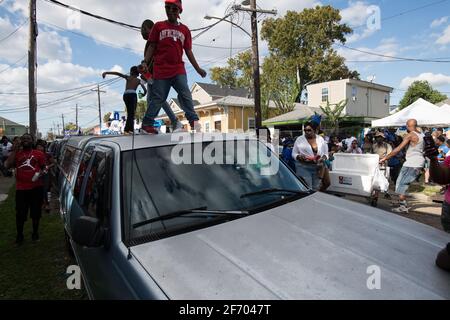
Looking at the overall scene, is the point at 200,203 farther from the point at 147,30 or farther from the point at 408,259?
the point at 147,30

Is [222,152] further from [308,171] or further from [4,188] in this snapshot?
[4,188]

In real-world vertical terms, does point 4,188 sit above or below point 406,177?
below

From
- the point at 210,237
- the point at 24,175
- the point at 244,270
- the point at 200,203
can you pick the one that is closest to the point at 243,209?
the point at 200,203

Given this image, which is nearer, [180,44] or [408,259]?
[408,259]

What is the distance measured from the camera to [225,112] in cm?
2798

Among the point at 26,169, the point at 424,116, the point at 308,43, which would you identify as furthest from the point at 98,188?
the point at 308,43

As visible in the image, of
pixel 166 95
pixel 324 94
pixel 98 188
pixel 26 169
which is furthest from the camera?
pixel 324 94

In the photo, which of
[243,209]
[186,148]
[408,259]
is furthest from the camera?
[186,148]

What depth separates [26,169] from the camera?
5.46m

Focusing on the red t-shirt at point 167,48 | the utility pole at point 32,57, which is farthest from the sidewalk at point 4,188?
the red t-shirt at point 167,48

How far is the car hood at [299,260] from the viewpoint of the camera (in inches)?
56.2

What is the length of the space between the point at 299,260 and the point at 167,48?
3.55 meters

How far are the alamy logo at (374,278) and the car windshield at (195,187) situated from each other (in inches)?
33.5

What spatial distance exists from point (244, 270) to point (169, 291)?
37 cm
